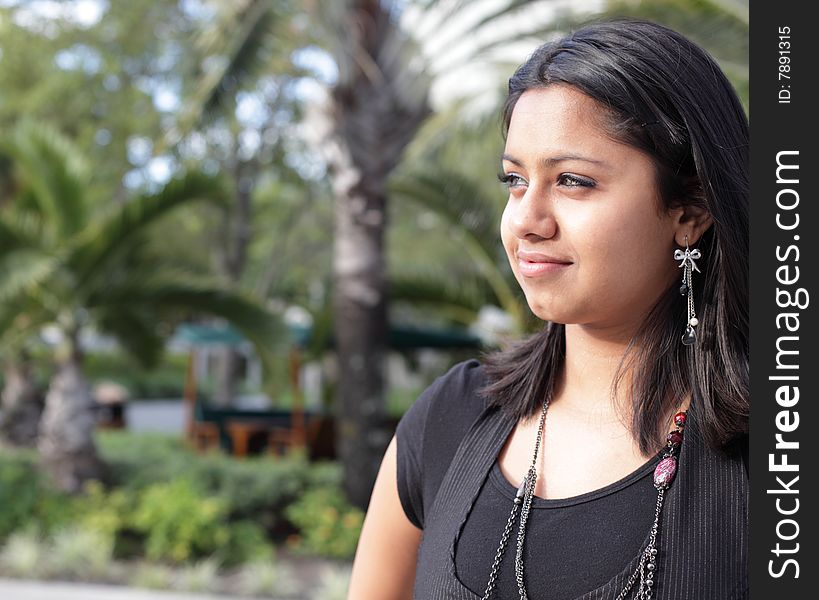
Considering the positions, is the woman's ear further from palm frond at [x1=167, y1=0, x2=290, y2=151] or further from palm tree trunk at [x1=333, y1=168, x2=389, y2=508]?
palm frond at [x1=167, y1=0, x2=290, y2=151]

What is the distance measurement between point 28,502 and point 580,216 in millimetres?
7605

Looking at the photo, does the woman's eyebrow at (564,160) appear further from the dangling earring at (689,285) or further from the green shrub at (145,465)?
the green shrub at (145,465)

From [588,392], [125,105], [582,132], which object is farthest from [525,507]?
[125,105]

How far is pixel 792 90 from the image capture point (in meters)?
1.12

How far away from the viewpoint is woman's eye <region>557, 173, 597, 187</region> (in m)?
1.36

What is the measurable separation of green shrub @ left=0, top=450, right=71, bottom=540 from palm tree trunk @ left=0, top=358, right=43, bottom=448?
390cm

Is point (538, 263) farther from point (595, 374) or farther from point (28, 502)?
point (28, 502)

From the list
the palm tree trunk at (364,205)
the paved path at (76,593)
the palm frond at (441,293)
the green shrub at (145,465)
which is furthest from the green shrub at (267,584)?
the palm frond at (441,293)

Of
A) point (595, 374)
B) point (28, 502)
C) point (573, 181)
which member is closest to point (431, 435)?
point (595, 374)

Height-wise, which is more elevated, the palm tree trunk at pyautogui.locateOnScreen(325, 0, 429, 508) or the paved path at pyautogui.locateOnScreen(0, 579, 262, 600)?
the palm tree trunk at pyautogui.locateOnScreen(325, 0, 429, 508)

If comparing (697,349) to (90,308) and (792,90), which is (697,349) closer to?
(792,90)

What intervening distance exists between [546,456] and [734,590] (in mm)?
354

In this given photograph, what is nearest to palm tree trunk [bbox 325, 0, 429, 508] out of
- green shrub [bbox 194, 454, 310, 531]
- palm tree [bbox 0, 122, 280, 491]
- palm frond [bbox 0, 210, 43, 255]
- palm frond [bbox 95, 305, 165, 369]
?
green shrub [bbox 194, 454, 310, 531]

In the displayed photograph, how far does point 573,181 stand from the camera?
4.49ft
